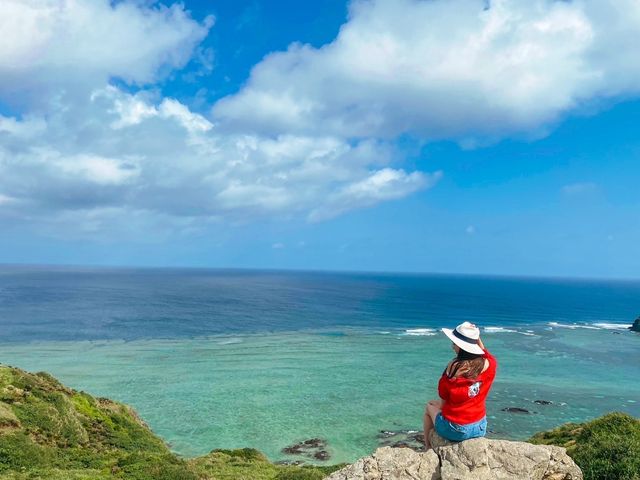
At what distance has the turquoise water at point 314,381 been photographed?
142 ft

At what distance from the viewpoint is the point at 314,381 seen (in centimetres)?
5928

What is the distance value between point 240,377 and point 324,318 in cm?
5959

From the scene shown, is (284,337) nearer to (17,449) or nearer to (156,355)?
(156,355)

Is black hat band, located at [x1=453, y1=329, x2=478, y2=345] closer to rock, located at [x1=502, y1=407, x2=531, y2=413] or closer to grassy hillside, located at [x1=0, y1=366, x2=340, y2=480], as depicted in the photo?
grassy hillside, located at [x1=0, y1=366, x2=340, y2=480]

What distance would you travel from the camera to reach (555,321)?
424 feet

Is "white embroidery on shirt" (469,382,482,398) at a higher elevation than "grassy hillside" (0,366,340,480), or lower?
higher

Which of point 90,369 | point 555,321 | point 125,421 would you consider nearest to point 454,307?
point 555,321

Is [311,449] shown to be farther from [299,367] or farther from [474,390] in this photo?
[474,390]

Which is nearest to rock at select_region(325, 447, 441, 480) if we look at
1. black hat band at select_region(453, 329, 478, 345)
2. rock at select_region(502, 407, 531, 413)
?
black hat band at select_region(453, 329, 478, 345)

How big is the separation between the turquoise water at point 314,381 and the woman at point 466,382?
101 ft

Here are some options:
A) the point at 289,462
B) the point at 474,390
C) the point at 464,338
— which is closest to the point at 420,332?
the point at 289,462

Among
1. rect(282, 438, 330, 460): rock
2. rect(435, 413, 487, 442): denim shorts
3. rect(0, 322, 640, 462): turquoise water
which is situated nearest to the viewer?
rect(435, 413, 487, 442): denim shorts

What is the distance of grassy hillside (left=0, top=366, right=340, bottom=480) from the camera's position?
2005 centimetres

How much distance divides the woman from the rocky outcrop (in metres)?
0.61
